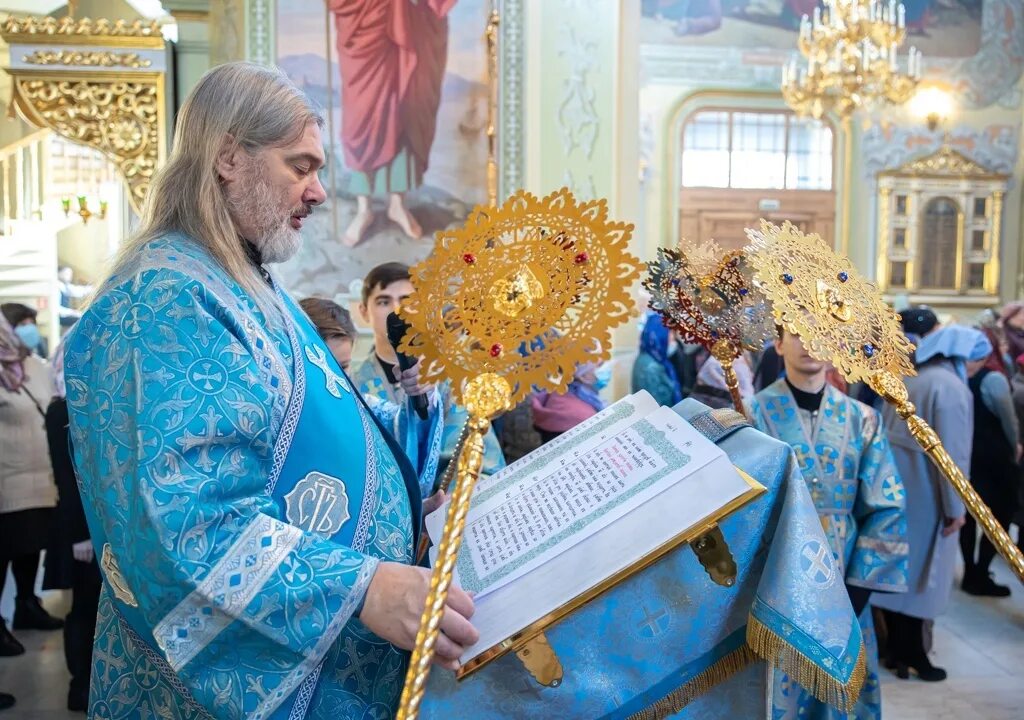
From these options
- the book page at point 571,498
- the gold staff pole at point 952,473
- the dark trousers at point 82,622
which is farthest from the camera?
the dark trousers at point 82,622

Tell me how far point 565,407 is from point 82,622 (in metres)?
2.23

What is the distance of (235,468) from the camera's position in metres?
1.24

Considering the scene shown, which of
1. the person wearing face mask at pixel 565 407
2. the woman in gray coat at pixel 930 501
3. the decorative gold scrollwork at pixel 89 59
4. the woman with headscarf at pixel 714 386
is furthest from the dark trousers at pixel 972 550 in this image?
the decorative gold scrollwork at pixel 89 59

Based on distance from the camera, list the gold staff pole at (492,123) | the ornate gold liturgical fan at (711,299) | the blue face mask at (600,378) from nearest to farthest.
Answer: the ornate gold liturgical fan at (711,299), the blue face mask at (600,378), the gold staff pole at (492,123)

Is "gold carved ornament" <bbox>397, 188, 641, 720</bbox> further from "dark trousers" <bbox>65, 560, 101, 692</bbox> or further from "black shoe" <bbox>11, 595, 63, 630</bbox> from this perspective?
"black shoe" <bbox>11, 595, 63, 630</bbox>

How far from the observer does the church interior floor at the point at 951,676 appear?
12.7 feet

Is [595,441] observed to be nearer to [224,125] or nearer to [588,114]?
[224,125]

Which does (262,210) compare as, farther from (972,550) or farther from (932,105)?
(932,105)

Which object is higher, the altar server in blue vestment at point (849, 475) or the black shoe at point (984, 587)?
the altar server in blue vestment at point (849, 475)

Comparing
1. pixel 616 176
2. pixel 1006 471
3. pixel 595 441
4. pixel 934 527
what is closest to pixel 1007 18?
pixel 616 176

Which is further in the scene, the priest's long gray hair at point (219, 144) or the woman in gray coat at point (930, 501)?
the woman in gray coat at point (930, 501)

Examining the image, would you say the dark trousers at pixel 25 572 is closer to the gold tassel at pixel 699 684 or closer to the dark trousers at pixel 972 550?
the gold tassel at pixel 699 684

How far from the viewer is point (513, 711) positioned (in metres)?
1.33

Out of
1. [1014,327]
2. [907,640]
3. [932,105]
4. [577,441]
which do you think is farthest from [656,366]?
[932,105]
